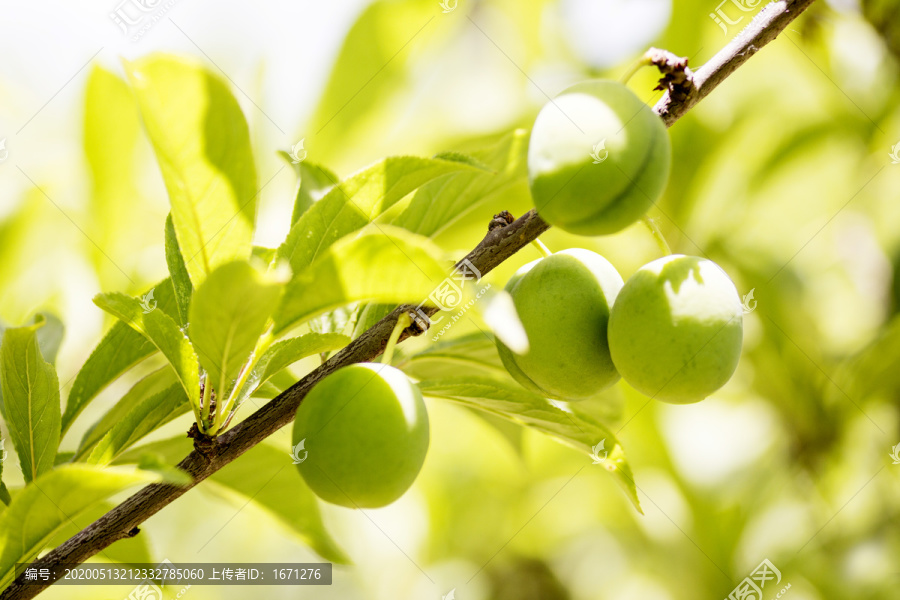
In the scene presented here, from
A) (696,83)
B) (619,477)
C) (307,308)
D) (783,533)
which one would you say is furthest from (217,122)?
(783,533)

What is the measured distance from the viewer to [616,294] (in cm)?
87

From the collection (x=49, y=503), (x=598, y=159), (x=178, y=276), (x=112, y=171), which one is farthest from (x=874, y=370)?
(x=112, y=171)

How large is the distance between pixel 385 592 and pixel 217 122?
1782mm

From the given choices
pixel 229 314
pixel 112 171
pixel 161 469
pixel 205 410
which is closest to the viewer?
pixel 161 469

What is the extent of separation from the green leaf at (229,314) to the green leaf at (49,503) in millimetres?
148

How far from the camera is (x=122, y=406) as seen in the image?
0.90 metres

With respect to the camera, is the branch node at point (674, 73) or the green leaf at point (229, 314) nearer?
Result: the green leaf at point (229, 314)

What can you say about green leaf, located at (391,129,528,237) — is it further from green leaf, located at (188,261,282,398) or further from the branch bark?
green leaf, located at (188,261,282,398)

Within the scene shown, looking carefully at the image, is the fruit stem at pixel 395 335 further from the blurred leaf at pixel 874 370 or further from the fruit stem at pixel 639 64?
the blurred leaf at pixel 874 370

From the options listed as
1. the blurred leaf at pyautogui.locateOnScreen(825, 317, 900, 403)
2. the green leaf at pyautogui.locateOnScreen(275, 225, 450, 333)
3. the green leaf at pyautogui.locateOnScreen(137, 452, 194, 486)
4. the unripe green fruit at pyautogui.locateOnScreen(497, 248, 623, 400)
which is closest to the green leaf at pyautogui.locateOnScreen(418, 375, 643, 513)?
the unripe green fruit at pyautogui.locateOnScreen(497, 248, 623, 400)

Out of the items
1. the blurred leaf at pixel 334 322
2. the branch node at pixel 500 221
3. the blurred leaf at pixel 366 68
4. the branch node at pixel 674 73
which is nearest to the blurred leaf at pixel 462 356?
the blurred leaf at pixel 334 322

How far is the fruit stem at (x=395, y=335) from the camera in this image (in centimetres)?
73

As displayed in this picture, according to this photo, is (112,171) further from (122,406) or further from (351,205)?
(351,205)

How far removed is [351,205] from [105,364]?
414mm
